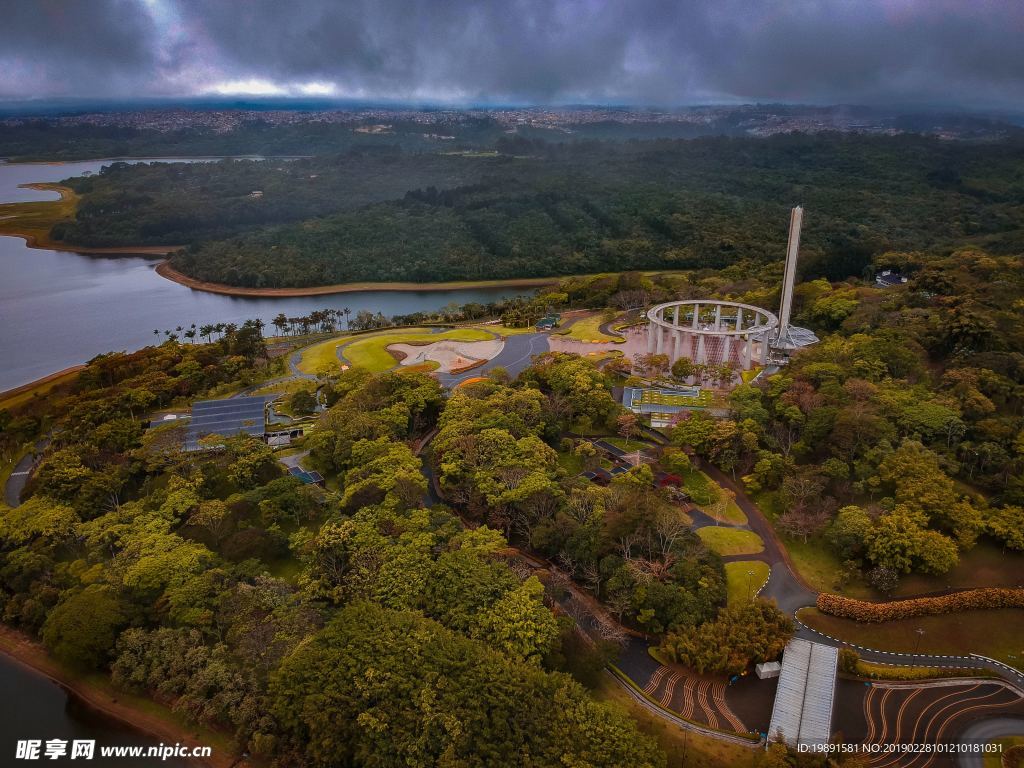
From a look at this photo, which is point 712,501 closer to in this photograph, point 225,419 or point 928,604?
point 928,604

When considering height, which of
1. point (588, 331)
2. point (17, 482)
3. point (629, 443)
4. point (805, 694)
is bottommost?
point (17, 482)

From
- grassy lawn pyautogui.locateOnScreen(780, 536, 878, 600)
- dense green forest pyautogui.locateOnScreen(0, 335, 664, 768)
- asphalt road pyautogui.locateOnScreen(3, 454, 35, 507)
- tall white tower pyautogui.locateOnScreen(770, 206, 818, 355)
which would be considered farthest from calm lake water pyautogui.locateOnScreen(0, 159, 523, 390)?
grassy lawn pyautogui.locateOnScreen(780, 536, 878, 600)

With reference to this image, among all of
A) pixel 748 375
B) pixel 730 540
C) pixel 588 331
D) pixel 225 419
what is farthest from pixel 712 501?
pixel 225 419

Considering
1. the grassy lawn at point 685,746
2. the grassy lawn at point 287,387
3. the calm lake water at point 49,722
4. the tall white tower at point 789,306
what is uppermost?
the tall white tower at point 789,306

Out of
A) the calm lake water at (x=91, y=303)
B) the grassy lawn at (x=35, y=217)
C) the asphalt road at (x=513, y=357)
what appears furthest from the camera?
the grassy lawn at (x=35, y=217)

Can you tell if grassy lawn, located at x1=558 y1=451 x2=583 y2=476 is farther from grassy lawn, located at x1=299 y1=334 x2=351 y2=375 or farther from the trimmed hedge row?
grassy lawn, located at x1=299 y1=334 x2=351 y2=375

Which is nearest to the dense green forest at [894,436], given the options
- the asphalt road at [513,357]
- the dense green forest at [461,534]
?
the dense green forest at [461,534]

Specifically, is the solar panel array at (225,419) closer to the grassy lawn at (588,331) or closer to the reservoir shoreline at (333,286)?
the grassy lawn at (588,331)
